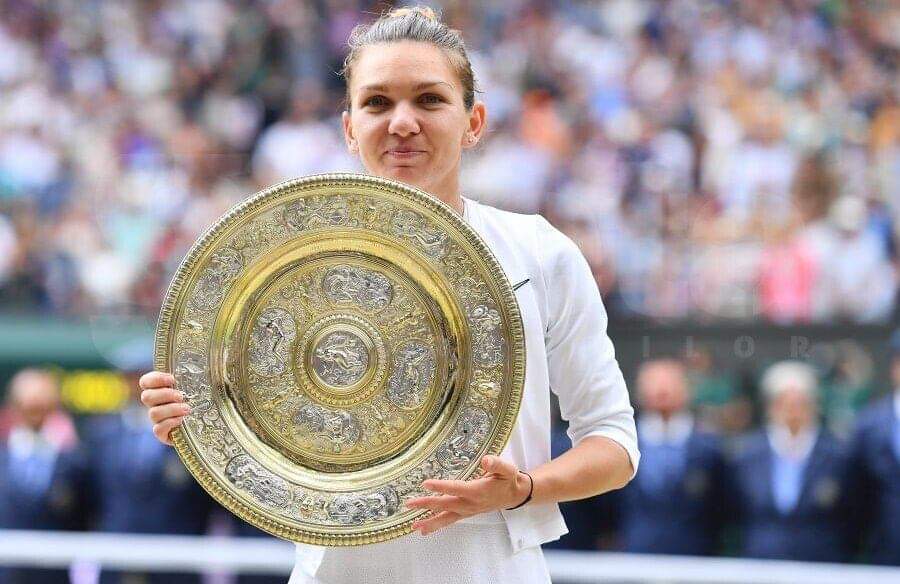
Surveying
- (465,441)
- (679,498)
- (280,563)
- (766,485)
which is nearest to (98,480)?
(280,563)

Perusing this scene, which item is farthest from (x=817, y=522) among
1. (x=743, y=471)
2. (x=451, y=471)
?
(x=451, y=471)

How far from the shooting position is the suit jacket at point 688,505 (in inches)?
236

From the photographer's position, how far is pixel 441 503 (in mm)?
1958

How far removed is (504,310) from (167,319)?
475 millimetres

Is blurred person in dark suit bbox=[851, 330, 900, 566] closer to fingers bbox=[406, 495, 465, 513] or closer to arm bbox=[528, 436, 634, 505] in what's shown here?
arm bbox=[528, 436, 634, 505]

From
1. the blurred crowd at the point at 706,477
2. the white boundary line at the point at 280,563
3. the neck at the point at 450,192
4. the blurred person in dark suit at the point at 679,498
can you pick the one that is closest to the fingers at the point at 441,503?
the neck at the point at 450,192

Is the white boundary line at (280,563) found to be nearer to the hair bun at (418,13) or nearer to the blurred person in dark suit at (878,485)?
the blurred person in dark suit at (878,485)

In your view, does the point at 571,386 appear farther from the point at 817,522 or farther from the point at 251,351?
the point at 817,522

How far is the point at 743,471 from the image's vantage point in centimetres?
596

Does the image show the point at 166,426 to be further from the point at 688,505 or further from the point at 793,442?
the point at 793,442

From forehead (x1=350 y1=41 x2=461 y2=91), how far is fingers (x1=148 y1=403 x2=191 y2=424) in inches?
21.5

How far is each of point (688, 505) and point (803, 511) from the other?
46 cm

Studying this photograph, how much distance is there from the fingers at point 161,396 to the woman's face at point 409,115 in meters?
0.45

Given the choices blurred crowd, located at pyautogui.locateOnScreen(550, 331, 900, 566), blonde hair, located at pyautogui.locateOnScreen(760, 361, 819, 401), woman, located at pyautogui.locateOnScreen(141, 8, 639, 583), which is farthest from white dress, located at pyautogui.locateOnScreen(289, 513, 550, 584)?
blonde hair, located at pyautogui.locateOnScreen(760, 361, 819, 401)
